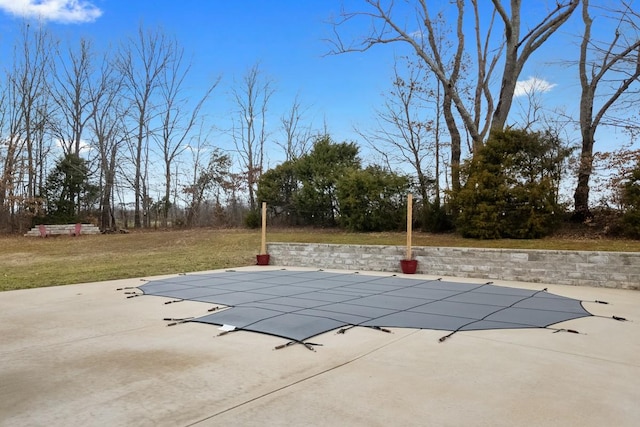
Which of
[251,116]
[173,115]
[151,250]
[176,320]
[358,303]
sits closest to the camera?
[176,320]

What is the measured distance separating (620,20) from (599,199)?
5501 millimetres

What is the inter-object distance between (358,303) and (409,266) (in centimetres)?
345

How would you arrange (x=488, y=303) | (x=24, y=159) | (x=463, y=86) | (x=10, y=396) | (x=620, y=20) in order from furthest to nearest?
(x=24, y=159)
(x=463, y=86)
(x=620, y=20)
(x=488, y=303)
(x=10, y=396)

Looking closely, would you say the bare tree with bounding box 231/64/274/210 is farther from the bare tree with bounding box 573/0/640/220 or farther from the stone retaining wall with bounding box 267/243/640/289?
the bare tree with bounding box 573/0/640/220

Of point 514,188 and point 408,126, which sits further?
point 408,126

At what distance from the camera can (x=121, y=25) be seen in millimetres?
19953

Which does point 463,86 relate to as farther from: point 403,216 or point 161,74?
point 161,74

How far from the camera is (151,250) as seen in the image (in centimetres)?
1353

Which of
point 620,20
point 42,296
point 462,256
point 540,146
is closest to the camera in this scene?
point 42,296

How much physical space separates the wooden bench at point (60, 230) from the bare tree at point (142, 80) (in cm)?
302

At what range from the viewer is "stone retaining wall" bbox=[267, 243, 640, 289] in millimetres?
6758

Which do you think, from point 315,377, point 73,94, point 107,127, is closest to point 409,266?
point 315,377

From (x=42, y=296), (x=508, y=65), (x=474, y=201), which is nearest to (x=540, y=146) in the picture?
(x=474, y=201)

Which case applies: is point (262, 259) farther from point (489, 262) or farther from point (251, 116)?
point (251, 116)
